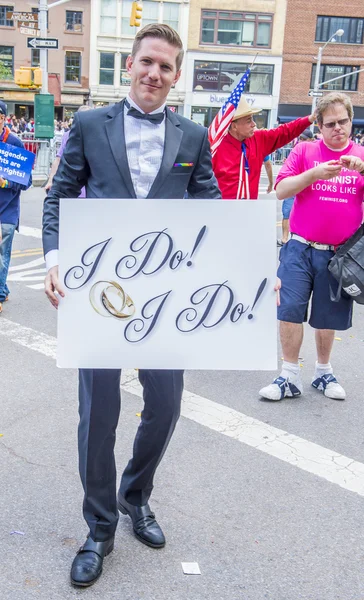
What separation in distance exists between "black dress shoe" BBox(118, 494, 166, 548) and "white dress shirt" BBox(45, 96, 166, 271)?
1.18 m

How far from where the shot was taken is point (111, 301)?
8.67ft

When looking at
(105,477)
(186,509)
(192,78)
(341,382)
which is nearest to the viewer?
(105,477)

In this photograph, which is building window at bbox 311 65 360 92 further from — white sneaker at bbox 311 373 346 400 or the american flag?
white sneaker at bbox 311 373 346 400

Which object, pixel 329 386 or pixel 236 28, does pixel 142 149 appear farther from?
pixel 236 28

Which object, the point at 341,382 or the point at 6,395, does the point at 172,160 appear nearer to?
the point at 6,395

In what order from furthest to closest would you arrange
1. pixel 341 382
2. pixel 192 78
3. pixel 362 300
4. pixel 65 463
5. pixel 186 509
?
pixel 192 78
pixel 341 382
pixel 362 300
pixel 65 463
pixel 186 509

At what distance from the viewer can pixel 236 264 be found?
272cm

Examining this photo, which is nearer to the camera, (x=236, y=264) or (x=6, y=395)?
(x=236, y=264)

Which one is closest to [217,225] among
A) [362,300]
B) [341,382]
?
[362,300]

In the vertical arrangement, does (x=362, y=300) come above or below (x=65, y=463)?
above

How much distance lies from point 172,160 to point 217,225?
0.32m

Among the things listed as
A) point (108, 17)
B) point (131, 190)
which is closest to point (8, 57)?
point (108, 17)

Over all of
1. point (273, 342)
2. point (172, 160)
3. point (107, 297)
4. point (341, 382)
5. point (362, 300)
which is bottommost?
point (341, 382)

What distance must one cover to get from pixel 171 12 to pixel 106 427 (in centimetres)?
4779
